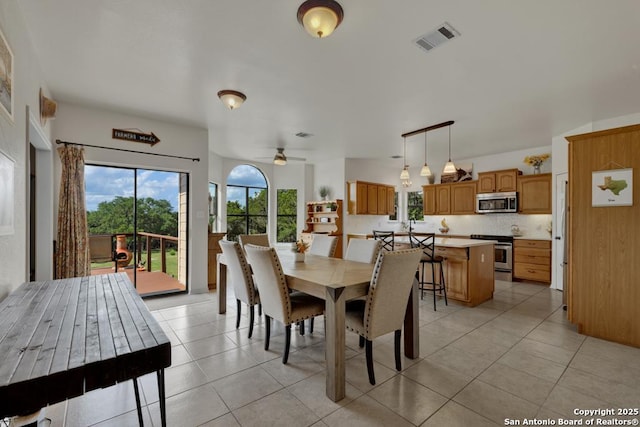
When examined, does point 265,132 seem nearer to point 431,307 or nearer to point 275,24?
point 275,24

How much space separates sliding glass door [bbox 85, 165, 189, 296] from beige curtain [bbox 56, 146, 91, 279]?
314 mm

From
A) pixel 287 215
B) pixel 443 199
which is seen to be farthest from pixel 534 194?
pixel 287 215

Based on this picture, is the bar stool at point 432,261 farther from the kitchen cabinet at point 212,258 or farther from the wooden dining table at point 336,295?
the kitchen cabinet at point 212,258

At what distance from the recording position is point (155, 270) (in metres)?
4.95

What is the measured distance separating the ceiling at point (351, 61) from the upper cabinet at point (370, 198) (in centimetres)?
277

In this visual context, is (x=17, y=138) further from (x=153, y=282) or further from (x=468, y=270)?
(x=468, y=270)

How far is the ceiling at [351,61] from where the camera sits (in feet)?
6.72

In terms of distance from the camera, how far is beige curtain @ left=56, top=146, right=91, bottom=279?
11.5ft

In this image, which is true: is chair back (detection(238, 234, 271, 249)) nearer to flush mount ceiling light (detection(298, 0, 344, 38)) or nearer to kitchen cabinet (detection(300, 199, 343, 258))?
kitchen cabinet (detection(300, 199, 343, 258))

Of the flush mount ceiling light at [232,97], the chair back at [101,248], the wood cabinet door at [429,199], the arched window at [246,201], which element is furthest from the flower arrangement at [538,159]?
the chair back at [101,248]

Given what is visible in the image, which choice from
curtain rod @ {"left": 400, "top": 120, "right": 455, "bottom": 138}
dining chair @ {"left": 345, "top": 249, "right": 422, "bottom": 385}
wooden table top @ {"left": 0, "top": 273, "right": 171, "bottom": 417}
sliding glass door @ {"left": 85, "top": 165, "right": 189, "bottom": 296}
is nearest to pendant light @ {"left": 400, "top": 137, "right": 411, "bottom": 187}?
curtain rod @ {"left": 400, "top": 120, "right": 455, "bottom": 138}

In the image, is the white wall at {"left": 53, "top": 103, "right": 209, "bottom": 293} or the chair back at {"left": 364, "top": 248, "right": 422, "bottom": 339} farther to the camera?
the white wall at {"left": 53, "top": 103, "right": 209, "bottom": 293}

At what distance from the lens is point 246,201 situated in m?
7.48

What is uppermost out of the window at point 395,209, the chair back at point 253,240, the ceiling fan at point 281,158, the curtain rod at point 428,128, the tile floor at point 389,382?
the curtain rod at point 428,128
